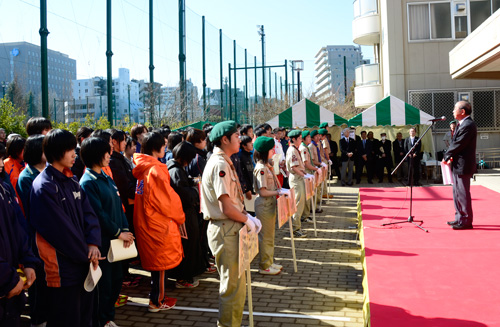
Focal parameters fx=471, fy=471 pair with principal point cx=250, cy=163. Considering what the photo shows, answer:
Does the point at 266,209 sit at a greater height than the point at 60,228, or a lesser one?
lesser

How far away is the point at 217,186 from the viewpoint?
3.86 metres

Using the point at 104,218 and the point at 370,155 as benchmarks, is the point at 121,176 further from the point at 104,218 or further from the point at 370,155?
the point at 370,155

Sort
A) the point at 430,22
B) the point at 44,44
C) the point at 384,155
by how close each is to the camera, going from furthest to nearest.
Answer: the point at 430,22 → the point at 384,155 → the point at 44,44

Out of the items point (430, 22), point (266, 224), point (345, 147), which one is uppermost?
point (430, 22)

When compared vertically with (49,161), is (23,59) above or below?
above

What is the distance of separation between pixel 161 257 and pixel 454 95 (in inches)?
714

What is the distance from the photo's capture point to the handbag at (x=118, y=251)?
3.93 m

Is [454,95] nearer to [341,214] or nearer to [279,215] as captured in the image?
[341,214]

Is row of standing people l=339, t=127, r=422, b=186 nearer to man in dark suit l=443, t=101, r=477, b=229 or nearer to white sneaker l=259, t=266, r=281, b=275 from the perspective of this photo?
man in dark suit l=443, t=101, r=477, b=229

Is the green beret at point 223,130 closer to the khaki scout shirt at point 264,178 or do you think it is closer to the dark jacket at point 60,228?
the dark jacket at point 60,228

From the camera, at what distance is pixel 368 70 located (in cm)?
2352

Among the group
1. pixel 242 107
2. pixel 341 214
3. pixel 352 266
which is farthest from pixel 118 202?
pixel 242 107

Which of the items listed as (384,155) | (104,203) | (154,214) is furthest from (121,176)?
(384,155)

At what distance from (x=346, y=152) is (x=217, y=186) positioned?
13.2 meters
